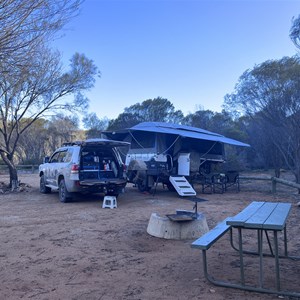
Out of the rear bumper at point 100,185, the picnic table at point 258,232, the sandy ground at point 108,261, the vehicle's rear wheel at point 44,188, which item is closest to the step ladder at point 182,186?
the rear bumper at point 100,185

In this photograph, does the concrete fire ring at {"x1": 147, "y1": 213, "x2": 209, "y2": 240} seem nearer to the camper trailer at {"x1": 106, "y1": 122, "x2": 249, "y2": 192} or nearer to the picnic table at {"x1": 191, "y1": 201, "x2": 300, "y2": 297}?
the picnic table at {"x1": 191, "y1": 201, "x2": 300, "y2": 297}

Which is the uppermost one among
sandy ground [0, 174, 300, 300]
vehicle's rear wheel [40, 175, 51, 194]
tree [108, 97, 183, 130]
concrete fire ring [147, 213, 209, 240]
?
tree [108, 97, 183, 130]

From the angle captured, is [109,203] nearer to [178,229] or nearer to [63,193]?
[63,193]

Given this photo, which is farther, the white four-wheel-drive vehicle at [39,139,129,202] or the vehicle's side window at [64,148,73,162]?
the vehicle's side window at [64,148,73,162]

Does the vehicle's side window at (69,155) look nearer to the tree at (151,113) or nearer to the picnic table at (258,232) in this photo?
the picnic table at (258,232)

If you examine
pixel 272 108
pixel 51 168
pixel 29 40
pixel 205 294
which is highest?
pixel 272 108

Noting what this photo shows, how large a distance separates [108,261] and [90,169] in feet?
19.7

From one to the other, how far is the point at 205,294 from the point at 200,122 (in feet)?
98.8

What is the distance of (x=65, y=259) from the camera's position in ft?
16.0

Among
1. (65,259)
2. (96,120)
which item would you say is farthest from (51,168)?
(96,120)

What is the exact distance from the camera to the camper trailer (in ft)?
42.1

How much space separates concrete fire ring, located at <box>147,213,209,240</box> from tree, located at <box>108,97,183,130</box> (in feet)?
90.7

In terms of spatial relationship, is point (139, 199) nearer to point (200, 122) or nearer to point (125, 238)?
point (125, 238)

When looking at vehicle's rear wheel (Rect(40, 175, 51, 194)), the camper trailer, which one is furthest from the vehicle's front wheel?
the camper trailer
